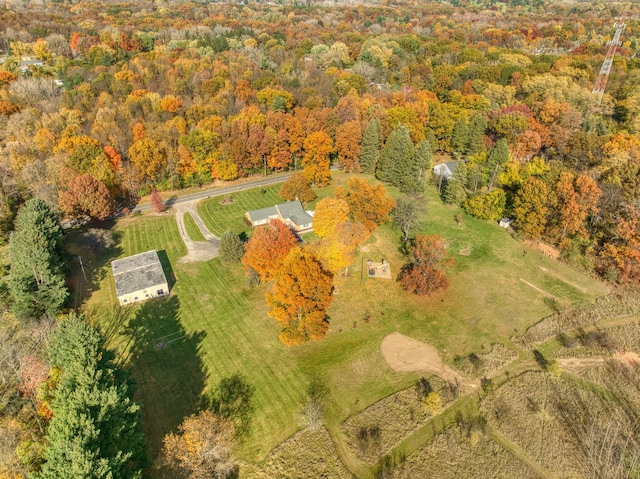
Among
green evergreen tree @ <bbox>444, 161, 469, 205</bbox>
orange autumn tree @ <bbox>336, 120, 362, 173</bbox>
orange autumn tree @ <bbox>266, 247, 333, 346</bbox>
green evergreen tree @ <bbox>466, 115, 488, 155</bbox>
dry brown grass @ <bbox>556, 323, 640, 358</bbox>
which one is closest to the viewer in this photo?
orange autumn tree @ <bbox>266, 247, 333, 346</bbox>

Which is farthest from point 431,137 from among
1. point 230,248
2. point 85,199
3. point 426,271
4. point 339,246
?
point 85,199

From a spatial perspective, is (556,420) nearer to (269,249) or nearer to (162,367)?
(269,249)

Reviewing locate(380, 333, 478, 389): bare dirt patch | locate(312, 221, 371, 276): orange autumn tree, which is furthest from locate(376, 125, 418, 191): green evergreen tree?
locate(380, 333, 478, 389): bare dirt patch

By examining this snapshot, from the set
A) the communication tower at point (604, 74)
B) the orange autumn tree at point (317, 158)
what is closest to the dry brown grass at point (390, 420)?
the orange autumn tree at point (317, 158)

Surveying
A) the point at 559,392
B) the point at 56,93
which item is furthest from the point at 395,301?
the point at 56,93

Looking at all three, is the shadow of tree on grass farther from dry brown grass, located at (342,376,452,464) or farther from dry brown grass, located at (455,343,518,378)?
dry brown grass, located at (455,343,518,378)

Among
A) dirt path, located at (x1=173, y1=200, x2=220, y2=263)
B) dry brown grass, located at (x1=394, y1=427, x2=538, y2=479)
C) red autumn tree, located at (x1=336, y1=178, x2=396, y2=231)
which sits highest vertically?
red autumn tree, located at (x1=336, y1=178, x2=396, y2=231)

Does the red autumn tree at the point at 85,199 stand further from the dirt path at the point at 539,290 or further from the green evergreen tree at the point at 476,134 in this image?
the green evergreen tree at the point at 476,134
